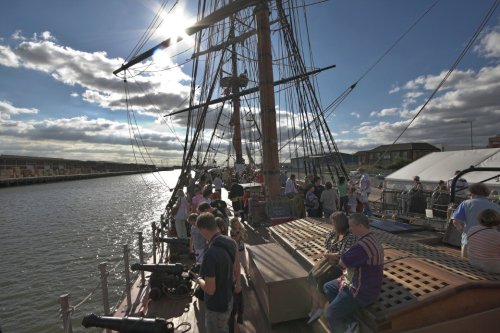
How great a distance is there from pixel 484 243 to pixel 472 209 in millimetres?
715

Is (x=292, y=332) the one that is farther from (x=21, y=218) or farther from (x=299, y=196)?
(x=21, y=218)

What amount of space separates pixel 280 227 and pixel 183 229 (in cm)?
256

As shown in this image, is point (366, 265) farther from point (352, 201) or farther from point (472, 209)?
point (352, 201)

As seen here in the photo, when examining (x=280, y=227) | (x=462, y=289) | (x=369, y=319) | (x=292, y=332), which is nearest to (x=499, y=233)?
(x=462, y=289)

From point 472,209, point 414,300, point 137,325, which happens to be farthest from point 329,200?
point 137,325

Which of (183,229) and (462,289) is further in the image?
(183,229)

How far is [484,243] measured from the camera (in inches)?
122

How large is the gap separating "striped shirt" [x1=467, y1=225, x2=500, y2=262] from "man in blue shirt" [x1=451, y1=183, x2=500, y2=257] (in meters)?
0.50

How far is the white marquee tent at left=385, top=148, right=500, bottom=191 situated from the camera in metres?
10.4

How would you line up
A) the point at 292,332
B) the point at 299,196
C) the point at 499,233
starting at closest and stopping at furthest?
1. the point at 499,233
2. the point at 292,332
3. the point at 299,196

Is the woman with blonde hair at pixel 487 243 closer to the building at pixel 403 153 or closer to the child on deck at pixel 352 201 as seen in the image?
the child on deck at pixel 352 201

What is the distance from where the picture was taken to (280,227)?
6.10 m

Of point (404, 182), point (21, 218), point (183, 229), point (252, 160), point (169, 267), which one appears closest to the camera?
point (169, 267)

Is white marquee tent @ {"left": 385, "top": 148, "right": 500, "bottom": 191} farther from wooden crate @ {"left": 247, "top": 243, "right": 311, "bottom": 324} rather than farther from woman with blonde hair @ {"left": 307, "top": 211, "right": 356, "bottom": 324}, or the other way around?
wooden crate @ {"left": 247, "top": 243, "right": 311, "bottom": 324}
